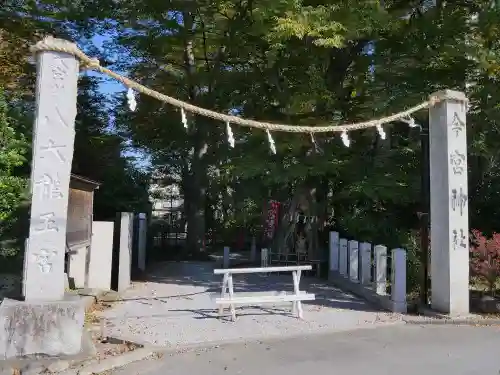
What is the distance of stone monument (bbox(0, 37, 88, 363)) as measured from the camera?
18.7ft

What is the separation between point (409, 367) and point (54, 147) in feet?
16.9

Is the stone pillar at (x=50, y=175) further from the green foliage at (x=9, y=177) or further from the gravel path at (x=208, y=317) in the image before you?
the green foliage at (x=9, y=177)

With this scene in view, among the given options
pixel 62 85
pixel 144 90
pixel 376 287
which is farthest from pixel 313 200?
pixel 62 85

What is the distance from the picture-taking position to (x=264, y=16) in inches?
468

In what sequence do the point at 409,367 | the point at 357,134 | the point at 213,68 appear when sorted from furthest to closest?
the point at 213,68, the point at 357,134, the point at 409,367

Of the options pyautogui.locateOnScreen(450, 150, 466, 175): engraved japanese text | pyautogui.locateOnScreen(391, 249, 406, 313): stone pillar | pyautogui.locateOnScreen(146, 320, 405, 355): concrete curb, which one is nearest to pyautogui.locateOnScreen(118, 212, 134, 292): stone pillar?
pyautogui.locateOnScreen(146, 320, 405, 355): concrete curb

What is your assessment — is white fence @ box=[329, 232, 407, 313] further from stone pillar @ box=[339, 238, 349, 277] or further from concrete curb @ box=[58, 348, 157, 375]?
concrete curb @ box=[58, 348, 157, 375]

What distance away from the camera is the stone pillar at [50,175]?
598cm

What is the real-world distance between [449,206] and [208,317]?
15.5 ft

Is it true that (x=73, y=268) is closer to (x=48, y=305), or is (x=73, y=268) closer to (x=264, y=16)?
(x=48, y=305)

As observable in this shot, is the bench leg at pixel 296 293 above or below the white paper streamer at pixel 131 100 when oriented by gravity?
below

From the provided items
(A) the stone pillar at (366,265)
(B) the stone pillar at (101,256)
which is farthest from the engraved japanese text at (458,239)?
(B) the stone pillar at (101,256)

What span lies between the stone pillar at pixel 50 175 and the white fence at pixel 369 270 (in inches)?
235

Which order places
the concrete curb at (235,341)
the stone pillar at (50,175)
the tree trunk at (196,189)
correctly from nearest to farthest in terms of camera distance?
the stone pillar at (50,175) → the concrete curb at (235,341) → the tree trunk at (196,189)
